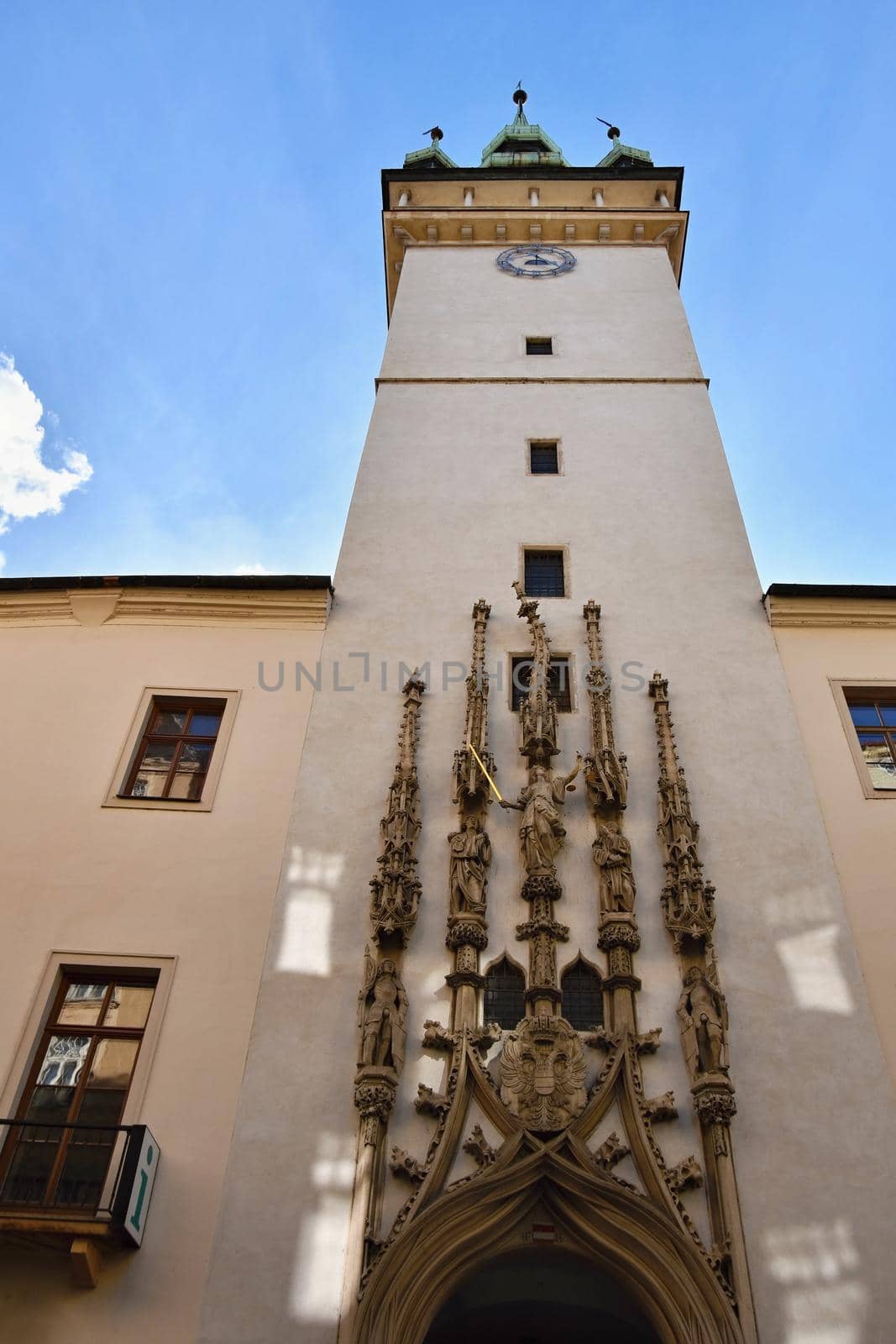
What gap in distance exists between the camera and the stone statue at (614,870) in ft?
35.9

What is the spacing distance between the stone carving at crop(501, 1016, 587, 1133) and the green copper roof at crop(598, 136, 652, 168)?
24.3 meters

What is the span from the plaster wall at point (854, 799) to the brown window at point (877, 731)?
0.63 ft

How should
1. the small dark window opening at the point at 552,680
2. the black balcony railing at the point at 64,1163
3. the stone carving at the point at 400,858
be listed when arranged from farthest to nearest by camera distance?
the small dark window opening at the point at 552,680 < the stone carving at the point at 400,858 < the black balcony railing at the point at 64,1163

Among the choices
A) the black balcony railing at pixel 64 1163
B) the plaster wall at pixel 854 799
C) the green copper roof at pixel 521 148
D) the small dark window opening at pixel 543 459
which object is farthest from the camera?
the green copper roof at pixel 521 148

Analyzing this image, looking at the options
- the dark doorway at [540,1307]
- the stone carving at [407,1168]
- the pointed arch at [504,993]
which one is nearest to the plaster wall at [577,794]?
the stone carving at [407,1168]

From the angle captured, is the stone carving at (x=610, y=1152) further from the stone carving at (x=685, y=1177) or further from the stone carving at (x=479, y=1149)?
the stone carving at (x=479, y=1149)

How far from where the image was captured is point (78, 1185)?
29.9 feet

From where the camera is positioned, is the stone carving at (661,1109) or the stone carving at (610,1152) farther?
the stone carving at (661,1109)

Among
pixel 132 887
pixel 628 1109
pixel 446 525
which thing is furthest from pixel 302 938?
pixel 446 525

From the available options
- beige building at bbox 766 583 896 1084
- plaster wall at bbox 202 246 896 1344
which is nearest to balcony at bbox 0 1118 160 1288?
plaster wall at bbox 202 246 896 1344

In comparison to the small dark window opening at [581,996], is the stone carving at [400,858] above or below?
above

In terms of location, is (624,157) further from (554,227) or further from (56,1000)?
(56,1000)

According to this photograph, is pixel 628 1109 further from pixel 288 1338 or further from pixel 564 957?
pixel 288 1338

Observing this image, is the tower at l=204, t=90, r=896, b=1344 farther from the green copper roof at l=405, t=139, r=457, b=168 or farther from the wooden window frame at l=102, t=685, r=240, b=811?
the green copper roof at l=405, t=139, r=457, b=168
